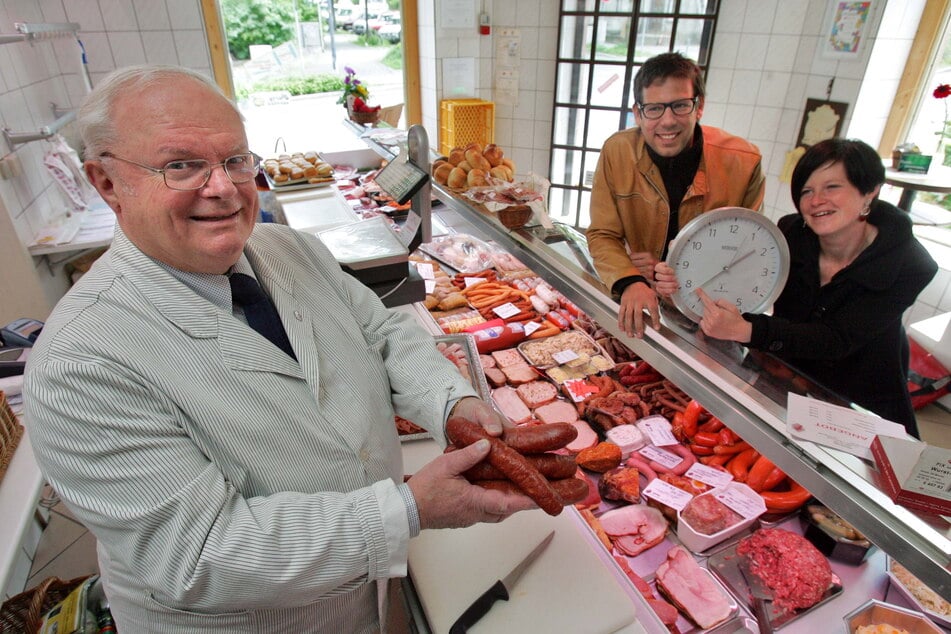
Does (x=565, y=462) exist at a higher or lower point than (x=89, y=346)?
lower

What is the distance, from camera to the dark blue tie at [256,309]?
140 centimetres

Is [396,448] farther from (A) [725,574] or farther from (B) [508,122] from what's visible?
(B) [508,122]

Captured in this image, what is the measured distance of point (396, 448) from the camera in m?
1.64

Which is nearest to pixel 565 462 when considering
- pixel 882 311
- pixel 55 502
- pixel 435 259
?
pixel 882 311

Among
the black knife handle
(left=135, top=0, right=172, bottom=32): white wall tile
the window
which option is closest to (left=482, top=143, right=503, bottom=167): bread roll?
the black knife handle

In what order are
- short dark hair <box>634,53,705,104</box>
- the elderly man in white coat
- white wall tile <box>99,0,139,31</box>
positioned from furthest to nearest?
white wall tile <box>99,0,139,31</box> → short dark hair <box>634,53,705,104</box> → the elderly man in white coat

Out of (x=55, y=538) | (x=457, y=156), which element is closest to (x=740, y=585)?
(x=457, y=156)

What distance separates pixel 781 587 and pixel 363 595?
1282mm

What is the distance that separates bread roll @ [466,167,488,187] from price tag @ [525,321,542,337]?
799 millimetres

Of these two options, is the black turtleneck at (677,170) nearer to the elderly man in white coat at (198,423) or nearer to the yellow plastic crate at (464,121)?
the elderly man in white coat at (198,423)

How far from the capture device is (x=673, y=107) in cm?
211

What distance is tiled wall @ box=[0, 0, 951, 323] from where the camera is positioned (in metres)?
4.05

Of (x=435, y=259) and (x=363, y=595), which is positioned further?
(x=435, y=259)

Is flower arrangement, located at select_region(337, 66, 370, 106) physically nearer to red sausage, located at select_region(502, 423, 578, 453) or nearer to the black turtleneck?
the black turtleneck
